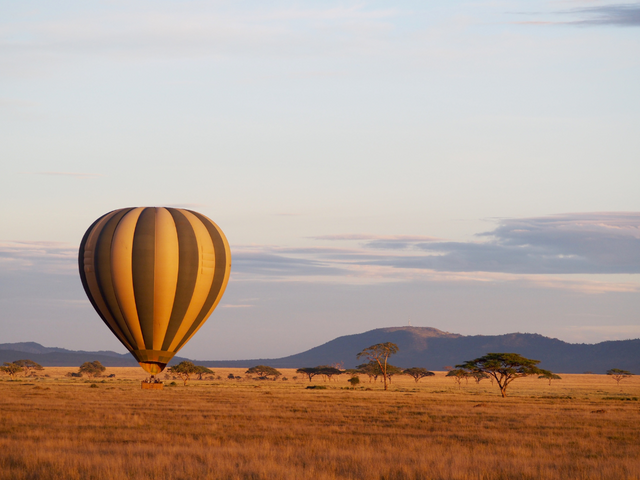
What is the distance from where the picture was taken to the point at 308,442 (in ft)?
76.9

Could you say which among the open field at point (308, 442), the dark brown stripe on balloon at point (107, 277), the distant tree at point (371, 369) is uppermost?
the dark brown stripe on balloon at point (107, 277)

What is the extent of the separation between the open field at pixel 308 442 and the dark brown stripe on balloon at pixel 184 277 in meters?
4.30

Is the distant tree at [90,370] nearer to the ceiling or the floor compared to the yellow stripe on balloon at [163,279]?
nearer to the floor

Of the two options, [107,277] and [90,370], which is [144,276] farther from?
[90,370]

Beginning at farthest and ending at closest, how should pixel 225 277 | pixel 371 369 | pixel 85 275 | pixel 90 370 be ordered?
pixel 90 370 → pixel 371 369 → pixel 225 277 → pixel 85 275

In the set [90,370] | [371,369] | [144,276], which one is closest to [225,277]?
[144,276]

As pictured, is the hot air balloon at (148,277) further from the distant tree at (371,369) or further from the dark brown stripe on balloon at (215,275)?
the distant tree at (371,369)

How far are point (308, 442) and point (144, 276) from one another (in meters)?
18.2

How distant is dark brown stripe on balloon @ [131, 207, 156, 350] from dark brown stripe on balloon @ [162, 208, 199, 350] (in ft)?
3.83

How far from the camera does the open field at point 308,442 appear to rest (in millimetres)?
17500

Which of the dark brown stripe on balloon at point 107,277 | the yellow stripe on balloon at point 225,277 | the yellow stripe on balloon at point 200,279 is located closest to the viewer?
the dark brown stripe on balloon at point 107,277

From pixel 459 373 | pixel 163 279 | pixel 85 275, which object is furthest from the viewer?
pixel 459 373

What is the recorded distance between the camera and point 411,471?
17.6 m

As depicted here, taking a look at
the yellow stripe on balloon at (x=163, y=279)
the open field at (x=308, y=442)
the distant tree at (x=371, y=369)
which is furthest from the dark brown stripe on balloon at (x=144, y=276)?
the distant tree at (x=371, y=369)
